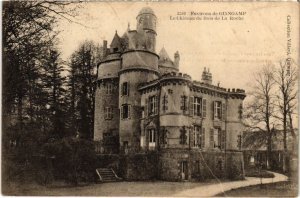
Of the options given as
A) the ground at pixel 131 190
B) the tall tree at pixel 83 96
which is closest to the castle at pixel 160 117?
the tall tree at pixel 83 96

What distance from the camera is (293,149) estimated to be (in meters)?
12.0

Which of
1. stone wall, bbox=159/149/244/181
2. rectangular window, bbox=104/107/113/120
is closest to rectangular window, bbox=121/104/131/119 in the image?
rectangular window, bbox=104/107/113/120

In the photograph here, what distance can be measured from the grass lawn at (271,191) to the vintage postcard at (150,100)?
0.20 feet

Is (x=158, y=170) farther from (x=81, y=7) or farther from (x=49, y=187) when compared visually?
(x=81, y=7)

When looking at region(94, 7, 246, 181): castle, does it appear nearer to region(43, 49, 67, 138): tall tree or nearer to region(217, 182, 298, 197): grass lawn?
region(43, 49, 67, 138): tall tree

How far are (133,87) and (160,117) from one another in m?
2.85

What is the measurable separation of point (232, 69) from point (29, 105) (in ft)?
24.5

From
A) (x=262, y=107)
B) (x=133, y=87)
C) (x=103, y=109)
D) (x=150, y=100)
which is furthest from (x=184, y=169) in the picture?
(x=103, y=109)

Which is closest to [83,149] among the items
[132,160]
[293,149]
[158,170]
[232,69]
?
[132,160]

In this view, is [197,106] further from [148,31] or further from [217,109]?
[148,31]

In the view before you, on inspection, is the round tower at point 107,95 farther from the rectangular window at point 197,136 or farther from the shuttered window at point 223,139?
the shuttered window at point 223,139

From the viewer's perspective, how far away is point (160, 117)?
56.2 feet

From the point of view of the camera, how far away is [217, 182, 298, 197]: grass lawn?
1173 centimetres

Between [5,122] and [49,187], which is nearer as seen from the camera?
[5,122]
